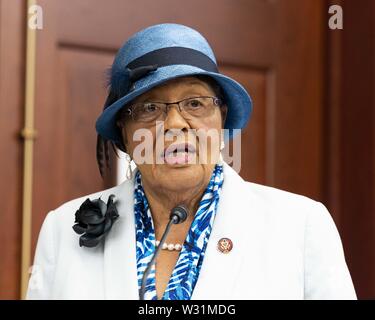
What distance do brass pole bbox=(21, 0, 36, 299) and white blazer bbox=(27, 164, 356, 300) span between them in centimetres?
30

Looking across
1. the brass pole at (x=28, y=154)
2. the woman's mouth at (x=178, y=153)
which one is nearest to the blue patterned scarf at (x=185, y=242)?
the woman's mouth at (x=178, y=153)

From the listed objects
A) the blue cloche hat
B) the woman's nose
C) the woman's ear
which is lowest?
the woman's nose

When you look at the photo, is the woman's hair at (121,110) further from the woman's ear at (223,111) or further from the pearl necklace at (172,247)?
the pearl necklace at (172,247)

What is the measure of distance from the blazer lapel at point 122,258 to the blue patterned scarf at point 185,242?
1 cm

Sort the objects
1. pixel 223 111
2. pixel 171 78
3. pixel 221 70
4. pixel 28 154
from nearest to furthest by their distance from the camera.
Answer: pixel 171 78 < pixel 223 111 < pixel 28 154 < pixel 221 70

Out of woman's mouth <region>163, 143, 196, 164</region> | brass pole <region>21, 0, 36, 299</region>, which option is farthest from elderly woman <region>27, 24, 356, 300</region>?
brass pole <region>21, 0, 36, 299</region>

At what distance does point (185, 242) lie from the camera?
109 cm

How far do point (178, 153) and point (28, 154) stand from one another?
1.75 ft

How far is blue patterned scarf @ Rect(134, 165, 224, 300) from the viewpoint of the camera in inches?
40.5

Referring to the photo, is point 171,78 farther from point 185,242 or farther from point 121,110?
point 185,242

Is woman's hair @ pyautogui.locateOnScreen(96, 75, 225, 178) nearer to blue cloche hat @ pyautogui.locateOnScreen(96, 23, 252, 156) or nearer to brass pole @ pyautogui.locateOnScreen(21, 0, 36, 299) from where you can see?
blue cloche hat @ pyautogui.locateOnScreen(96, 23, 252, 156)

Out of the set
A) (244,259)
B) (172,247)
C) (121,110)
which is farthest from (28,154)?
(244,259)

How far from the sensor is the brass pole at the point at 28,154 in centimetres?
145

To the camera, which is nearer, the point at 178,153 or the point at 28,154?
the point at 178,153
